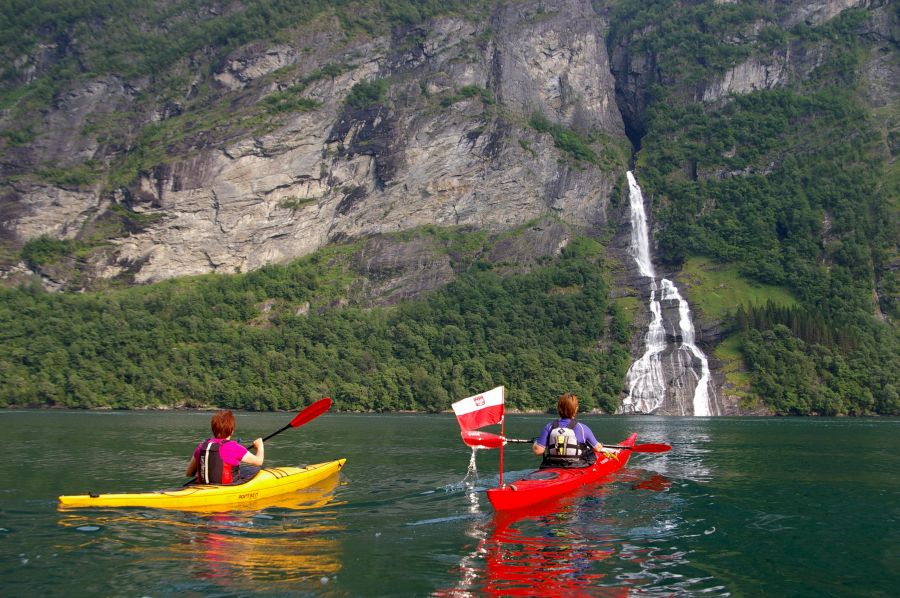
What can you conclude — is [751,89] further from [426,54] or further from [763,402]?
[763,402]

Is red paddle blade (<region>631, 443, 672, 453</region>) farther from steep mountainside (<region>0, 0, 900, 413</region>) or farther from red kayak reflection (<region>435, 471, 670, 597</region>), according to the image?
steep mountainside (<region>0, 0, 900, 413</region>)

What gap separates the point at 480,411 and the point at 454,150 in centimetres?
14943

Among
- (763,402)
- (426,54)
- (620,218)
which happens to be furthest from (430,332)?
(426,54)

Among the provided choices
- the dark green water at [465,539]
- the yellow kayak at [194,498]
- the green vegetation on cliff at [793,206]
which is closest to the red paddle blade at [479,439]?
the dark green water at [465,539]

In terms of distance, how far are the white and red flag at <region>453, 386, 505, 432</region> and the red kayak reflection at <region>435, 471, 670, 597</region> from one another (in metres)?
1.99

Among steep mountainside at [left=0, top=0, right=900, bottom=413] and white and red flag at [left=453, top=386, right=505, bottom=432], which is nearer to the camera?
white and red flag at [left=453, top=386, right=505, bottom=432]

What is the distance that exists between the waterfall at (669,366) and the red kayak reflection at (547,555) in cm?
8090

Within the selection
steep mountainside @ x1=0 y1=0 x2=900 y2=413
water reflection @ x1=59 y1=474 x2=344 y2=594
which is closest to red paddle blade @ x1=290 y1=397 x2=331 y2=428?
water reflection @ x1=59 y1=474 x2=344 y2=594

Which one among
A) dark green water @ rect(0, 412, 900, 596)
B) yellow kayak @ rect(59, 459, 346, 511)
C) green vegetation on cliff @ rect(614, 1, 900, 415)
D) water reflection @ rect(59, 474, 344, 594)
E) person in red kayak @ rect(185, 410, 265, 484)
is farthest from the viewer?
green vegetation on cliff @ rect(614, 1, 900, 415)

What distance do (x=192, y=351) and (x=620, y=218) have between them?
326 ft

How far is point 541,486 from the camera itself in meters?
15.9

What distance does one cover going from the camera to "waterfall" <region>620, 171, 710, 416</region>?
9250cm

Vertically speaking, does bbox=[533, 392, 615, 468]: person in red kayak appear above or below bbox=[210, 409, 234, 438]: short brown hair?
below

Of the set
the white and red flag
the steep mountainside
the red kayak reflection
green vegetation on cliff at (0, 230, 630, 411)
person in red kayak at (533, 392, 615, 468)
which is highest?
the steep mountainside
